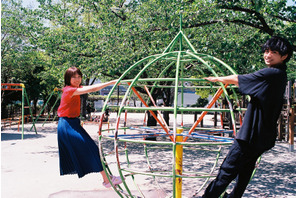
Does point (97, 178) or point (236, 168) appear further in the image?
point (97, 178)

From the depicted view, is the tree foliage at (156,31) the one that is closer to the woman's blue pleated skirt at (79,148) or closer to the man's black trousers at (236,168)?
the woman's blue pleated skirt at (79,148)

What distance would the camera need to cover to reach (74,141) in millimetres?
3371

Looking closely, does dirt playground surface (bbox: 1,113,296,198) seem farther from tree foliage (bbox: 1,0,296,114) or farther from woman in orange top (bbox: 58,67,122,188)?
tree foliage (bbox: 1,0,296,114)

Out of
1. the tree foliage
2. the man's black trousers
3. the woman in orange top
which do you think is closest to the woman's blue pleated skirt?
the woman in orange top

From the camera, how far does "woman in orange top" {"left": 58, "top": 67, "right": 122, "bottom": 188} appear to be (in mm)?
3354

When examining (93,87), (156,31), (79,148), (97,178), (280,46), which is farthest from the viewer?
(156,31)

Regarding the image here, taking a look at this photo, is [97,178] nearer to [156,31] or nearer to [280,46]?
[156,31]

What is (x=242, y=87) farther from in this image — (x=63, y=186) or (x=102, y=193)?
(x=63, y=186)

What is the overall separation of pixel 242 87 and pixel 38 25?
10703 millimetres

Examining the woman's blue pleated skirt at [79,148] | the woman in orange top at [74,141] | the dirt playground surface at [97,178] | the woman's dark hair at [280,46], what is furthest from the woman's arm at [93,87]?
the dirt playground surface at [97,178]

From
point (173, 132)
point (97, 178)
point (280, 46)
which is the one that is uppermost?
point (280, 46)

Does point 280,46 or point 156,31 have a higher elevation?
point 156,31

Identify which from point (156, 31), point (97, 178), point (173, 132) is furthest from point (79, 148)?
point (156, 31)

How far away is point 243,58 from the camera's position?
6578 millimetres
